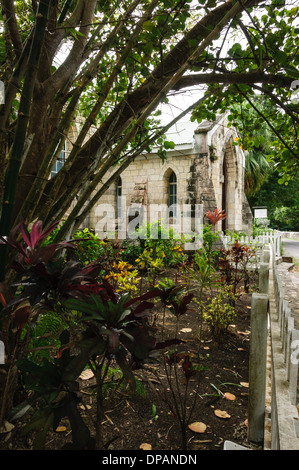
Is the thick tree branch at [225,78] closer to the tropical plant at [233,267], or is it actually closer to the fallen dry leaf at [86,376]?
the fallen dry leaf at [86,376]

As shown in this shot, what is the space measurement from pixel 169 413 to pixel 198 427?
0.82ft

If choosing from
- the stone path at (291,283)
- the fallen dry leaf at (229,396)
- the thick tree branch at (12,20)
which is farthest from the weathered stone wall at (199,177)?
the fallen dry leaf at (229,396)

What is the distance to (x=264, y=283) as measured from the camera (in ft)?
12.1

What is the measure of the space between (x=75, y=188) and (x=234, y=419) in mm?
2027

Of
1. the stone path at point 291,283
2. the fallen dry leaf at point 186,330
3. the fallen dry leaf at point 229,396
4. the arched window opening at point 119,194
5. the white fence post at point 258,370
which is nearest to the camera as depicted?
the white fence post at point 258,370

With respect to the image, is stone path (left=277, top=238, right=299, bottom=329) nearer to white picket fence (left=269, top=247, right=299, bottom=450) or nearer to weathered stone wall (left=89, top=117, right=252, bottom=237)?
weathered stone wall (left=89, top=117, right=252, bottom=237)

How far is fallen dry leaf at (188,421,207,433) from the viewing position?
2055mm

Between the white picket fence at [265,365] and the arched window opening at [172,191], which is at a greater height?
the arched window opening at [172,191]

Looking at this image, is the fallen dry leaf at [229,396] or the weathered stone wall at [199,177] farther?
the weathered stone wall at [199,177]

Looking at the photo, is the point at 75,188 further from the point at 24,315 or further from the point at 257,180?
the point at 257,180

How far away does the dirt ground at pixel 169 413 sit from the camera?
1887mm

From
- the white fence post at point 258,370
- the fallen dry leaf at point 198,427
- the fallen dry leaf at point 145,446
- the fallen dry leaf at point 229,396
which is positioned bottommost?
the fallen dry leaf at point 229,396

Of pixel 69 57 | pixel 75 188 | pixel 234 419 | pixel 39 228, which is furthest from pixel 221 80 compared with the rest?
pixel 234 419

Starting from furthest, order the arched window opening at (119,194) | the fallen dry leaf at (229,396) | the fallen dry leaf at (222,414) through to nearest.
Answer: the arched window opening at (119,194)
the fallen dry leaf at (229,396)
the fallen dry leaf at (222,414)
